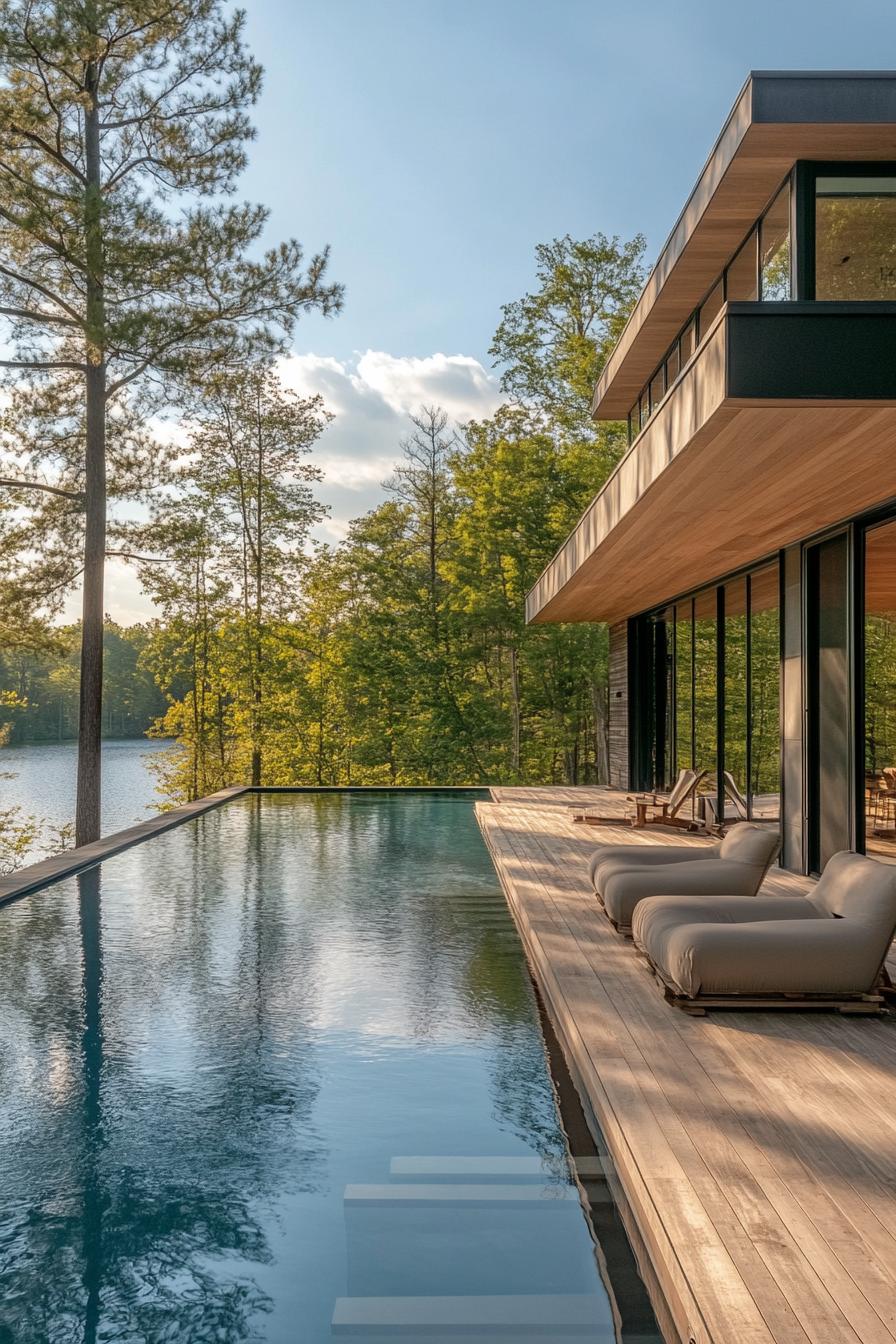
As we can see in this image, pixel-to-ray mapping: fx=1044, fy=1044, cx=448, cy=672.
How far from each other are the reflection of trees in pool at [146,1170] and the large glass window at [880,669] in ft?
18.2

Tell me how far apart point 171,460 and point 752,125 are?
39.6 feet

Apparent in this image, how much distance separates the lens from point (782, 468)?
19.8ft

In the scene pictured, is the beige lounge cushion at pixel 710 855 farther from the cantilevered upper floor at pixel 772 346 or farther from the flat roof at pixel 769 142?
the flat roof at pixel 769 142

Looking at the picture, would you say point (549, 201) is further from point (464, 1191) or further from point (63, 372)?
point (464, 1191)

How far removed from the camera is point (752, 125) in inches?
275

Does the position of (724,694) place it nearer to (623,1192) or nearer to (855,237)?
→ (855,237)

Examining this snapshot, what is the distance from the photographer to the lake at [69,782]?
2375cm

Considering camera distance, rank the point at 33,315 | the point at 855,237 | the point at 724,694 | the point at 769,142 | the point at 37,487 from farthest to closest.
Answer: the point at 37,487, the point at 33,315, the point at 724,694, the point at 769,142, the point at 855,237

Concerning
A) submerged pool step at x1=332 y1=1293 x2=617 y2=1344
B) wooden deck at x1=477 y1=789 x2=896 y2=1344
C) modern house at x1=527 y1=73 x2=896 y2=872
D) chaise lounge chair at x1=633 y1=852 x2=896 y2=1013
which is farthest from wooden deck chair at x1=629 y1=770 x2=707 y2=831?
submerged pool step at x1=332 y1=1293 x2=617 y2=1344

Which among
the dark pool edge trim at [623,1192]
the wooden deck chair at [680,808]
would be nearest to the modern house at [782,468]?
the wooden deck chair at [680,808]

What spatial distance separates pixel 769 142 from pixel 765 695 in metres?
4.87

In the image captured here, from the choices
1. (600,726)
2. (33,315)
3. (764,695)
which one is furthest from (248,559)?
(764,695)

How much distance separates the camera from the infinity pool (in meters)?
2.88

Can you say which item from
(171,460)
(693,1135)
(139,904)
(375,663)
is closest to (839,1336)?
(693,1135)
